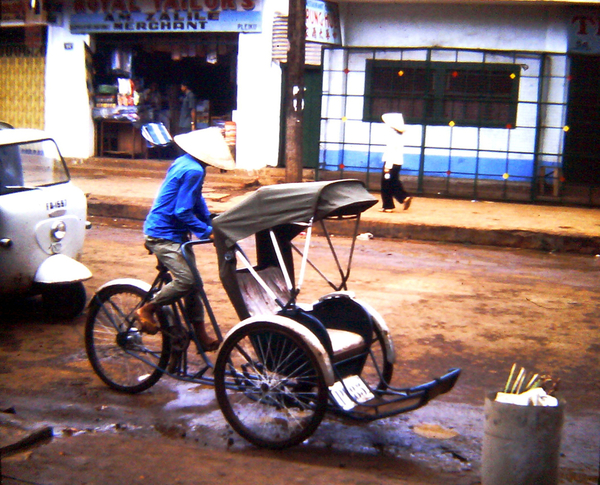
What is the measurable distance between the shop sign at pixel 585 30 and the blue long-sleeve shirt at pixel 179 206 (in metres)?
11.6

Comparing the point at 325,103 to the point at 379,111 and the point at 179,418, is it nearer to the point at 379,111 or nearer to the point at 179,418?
the point at 379,111

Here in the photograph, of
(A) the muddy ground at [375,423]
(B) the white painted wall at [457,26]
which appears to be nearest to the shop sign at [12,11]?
(B) the white painted wall at [457,26]

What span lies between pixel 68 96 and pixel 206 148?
43.0 ft

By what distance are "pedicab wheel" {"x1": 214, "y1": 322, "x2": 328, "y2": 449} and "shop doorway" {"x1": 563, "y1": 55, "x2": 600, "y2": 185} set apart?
11238mm

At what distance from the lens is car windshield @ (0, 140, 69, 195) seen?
615 cm

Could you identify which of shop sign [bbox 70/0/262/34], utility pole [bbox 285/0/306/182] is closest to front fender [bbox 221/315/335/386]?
utility pole [bbox 285/0/306/182]

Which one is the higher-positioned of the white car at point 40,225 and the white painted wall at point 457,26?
the white painted wall at point 457,26

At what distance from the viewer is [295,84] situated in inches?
460

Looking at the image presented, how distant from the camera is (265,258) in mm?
4855

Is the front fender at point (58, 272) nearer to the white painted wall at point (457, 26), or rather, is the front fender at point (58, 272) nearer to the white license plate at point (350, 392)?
the white license plate at point (350, 392)

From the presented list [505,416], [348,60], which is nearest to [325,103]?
[348,60]

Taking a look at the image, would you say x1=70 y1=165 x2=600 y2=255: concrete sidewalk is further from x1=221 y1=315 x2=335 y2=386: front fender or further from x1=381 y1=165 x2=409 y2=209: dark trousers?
x1=221 y1=315 x2=335 y2=386: front fender

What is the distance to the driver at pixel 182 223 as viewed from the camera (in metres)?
4.56

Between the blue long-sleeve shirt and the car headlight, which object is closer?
the blue long-sleeve shirt
